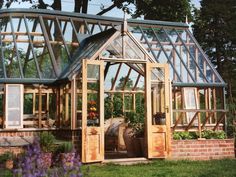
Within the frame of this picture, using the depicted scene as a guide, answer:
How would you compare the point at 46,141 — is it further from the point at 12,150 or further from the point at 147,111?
the point at 147,111

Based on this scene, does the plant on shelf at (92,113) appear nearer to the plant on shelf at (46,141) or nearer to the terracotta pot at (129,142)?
the plant on shelf at (46,141)

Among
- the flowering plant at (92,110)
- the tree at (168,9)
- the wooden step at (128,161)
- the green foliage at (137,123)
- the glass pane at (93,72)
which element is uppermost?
the tree at (168,9)

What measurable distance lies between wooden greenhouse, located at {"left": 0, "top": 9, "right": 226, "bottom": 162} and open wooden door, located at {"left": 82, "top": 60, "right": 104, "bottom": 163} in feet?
0.08

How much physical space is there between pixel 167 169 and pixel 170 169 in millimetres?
81

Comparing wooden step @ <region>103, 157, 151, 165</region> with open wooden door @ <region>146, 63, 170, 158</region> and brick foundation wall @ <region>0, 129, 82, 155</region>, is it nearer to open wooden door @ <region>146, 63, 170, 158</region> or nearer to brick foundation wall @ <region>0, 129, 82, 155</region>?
open wooden door @ <region>146, 63, 170, 158</region>

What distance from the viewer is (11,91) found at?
36.4 ft

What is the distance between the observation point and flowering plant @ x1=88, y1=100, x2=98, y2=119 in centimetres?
1050

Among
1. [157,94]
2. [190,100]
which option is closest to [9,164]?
[157,94]

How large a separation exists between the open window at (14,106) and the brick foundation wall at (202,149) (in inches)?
162

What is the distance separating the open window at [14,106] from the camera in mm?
10930

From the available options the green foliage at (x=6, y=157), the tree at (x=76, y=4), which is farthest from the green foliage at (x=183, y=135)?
the tree at (x=76, y=4)

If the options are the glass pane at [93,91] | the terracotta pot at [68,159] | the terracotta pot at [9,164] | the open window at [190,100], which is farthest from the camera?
the open window at [190,100]

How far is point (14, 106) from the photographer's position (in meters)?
11.1

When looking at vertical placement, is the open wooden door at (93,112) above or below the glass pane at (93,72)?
below
